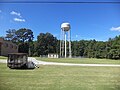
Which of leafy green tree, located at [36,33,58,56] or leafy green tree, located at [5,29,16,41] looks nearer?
leafy green tree, located at [5,29,16,41]

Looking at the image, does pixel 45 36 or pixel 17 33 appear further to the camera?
pixel 45 36

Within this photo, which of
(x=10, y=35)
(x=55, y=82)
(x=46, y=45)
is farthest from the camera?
(x=55, y=82)

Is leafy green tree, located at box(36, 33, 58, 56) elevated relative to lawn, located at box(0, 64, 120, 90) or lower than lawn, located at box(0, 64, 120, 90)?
elevated

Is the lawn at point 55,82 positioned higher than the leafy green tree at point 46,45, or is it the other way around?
the leafy green tree at point 46,45

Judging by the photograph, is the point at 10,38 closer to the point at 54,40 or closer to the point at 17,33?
the point at 17,33

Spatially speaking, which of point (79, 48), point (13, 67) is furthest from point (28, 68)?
point (79, 48)

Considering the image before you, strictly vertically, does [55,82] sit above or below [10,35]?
below

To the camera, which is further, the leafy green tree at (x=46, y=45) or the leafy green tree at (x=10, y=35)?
the leafy green tree at (x=46, y=45)

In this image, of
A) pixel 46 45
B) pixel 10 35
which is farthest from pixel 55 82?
pixel 10 35

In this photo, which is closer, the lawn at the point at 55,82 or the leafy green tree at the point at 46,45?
the lawn at the point at 55,82

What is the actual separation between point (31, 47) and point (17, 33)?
0.65 metres

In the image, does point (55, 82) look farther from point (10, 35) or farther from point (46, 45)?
point (10, 35)

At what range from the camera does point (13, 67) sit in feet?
40.7

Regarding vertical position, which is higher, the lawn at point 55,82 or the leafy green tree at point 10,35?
the leafy green tree at point 10,35
